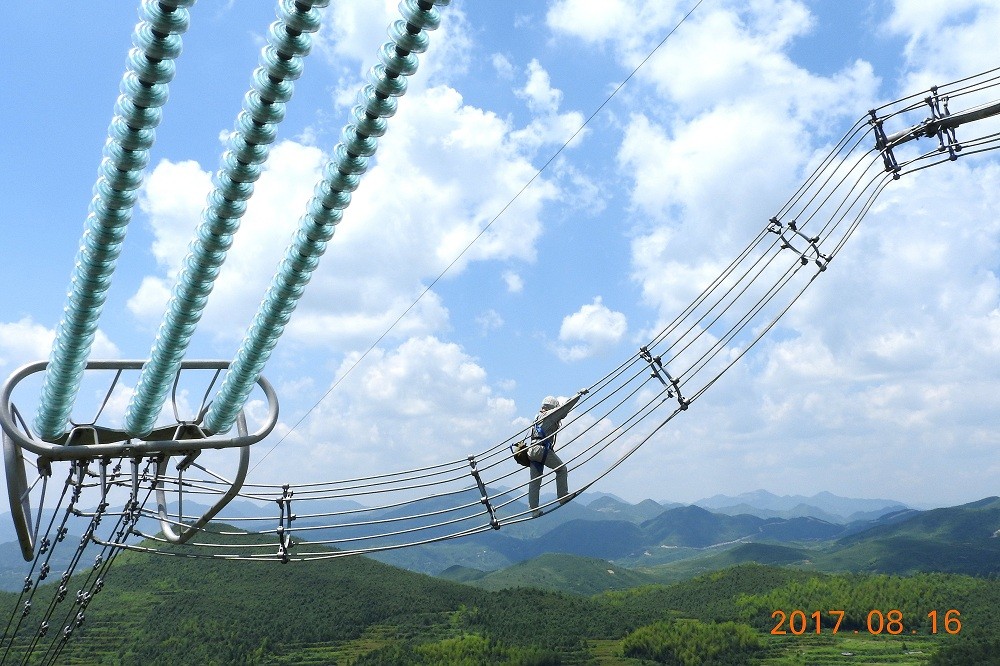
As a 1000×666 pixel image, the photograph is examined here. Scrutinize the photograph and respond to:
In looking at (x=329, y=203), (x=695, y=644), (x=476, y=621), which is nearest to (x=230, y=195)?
(x=329, y=203)

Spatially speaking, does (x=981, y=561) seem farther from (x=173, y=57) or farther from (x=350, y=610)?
(x=173, y=57)

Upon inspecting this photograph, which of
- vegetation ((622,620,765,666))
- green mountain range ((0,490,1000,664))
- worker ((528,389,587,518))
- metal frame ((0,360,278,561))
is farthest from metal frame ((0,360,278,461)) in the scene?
vegetation ((622,620,765,666))

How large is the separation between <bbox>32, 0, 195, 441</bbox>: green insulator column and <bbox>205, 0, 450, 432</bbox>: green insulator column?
5.93 feet

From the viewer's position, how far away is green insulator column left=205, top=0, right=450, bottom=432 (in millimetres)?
8539

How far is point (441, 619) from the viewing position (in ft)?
401

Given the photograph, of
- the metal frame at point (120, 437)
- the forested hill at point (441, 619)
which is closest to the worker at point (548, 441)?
the metal frame at point (120, 437)

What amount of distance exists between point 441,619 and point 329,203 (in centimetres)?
12066

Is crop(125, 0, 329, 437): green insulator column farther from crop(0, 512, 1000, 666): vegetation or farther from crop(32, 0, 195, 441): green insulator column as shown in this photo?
crop(0, 512, 1000, 666): vegetation

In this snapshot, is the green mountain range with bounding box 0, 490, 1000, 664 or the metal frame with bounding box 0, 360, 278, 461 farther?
the green mountain range with bounding box 0, 490, 1000, 664

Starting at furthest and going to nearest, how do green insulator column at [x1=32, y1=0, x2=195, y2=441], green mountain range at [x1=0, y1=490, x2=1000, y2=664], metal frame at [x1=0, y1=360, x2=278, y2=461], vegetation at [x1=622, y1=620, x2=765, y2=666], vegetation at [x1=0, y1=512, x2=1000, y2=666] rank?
vegetation at [x1=622, y1=620, x2=765, y2=666], vegetation at [x1=0, y1=512, x2=1000, y2=666], green mountain range at [x1=0, y1=490, x2=1000, y2=664], metal frame at [x1=0, y1=360, x2=278, y2=461], green insulator column at [x1=32, y1=0, x2=195, y2=441]

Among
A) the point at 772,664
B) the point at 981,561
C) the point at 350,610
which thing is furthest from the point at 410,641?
the point at 981,561

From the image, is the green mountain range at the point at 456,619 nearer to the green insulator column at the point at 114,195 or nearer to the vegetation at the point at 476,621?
the vegetation at the point at 476,621

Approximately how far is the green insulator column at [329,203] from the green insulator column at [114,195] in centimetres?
181

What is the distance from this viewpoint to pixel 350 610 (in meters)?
119
